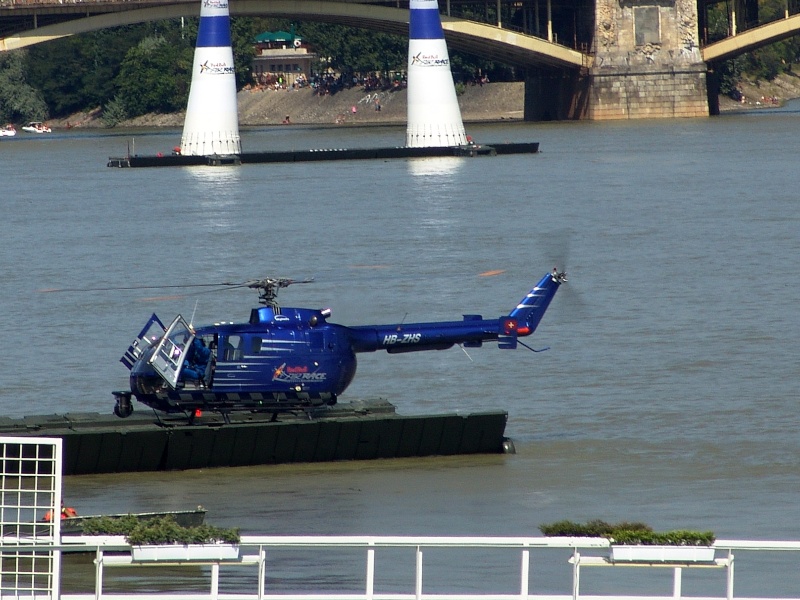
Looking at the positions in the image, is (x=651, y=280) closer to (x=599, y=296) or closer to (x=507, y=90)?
(x=599, y=296)

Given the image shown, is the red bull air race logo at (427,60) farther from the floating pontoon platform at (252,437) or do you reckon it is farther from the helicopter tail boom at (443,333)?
the floating pontoon platform at (252,437)

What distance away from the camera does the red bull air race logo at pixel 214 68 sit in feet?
196

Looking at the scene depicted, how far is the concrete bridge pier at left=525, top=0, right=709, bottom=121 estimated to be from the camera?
8762cm

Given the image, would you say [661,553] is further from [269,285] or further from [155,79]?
[155,79]

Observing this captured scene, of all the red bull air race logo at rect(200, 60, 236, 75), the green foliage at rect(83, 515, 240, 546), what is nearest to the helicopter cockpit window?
the green foliage at rect(83, 515, 240, 546)

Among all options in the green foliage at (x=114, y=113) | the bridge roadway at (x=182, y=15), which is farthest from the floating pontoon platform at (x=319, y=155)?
the green foliage at (x=114, y=113)

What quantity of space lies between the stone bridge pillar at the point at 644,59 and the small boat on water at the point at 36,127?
4258 centimetres

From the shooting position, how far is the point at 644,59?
88500 millimetres

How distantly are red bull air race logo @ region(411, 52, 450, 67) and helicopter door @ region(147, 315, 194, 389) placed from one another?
147ft

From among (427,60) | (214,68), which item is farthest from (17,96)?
(427,60)

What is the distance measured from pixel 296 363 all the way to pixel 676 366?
7657mm

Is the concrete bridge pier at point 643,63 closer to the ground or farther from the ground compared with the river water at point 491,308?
farther from the ground

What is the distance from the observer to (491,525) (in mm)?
14047

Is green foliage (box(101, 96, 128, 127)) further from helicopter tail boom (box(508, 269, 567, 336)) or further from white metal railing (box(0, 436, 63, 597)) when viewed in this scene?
white metal railing (box(0, 436, 63, 597))
